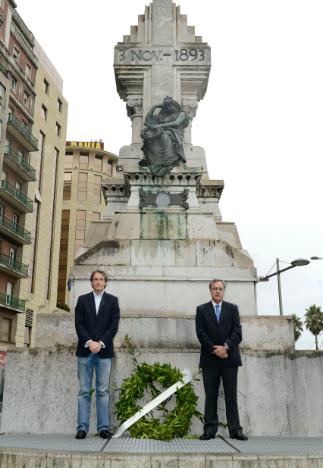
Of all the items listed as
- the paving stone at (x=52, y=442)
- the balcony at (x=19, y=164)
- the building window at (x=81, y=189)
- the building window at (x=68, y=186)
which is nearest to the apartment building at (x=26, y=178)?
the balcony at (x=19, y=164)

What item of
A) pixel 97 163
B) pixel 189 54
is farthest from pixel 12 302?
pixel 97 163

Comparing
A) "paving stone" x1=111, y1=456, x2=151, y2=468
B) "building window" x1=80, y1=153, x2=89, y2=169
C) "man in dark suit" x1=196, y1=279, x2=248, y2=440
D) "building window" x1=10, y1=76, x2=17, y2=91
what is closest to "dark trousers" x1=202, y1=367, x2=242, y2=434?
"man in dark suit" x1=196, y1=279, x2=248, y2=440

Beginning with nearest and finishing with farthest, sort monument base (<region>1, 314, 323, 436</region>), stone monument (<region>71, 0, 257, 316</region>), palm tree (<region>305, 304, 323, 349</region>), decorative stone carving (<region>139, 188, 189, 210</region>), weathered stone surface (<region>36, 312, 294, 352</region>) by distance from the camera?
monument base (<region>1, 314, 323, 436</region>), weathered stone surface (<region>36, 312, 294, 352</region>), stone monument (<region>71, 0, 257, 316</region>), decorative stone carving (<region>139, 188, 189, 210</region>), palm tree (<region>305, 304, 323, 349</region>)

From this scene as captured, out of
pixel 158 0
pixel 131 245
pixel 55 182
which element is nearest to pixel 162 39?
pixel 158 0

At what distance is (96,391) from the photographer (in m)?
5.67

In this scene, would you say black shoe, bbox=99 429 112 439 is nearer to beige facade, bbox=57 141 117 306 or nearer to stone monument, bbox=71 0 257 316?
stone monument, bbox=71 0 257 316

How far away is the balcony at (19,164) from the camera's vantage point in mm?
35787

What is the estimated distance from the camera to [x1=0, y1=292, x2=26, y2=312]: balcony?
32938 mm

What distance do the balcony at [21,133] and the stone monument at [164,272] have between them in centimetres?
2666

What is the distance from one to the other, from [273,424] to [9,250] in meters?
32.3

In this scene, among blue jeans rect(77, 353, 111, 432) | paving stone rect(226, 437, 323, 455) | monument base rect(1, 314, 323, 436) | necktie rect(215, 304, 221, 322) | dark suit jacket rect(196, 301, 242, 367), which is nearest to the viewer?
paving stone rect(226, 437, 323, 455)

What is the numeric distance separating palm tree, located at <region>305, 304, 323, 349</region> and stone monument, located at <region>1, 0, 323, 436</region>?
5655 centimetres

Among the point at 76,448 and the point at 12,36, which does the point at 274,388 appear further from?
the point at 12,36

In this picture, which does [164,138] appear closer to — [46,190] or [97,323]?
[97,323]
